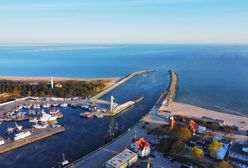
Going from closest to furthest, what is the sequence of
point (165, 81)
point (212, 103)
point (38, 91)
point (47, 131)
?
point (47, 131) < point (212, 103) < point (38, 91) < point (165, 81)

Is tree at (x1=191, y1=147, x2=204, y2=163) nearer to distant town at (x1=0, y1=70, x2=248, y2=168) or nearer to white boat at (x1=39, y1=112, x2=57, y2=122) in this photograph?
A: distant town at (x1=0, y1=70, x2=248, y2=168)

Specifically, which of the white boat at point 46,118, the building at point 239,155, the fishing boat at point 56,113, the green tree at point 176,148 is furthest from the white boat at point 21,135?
the building at point 239,155

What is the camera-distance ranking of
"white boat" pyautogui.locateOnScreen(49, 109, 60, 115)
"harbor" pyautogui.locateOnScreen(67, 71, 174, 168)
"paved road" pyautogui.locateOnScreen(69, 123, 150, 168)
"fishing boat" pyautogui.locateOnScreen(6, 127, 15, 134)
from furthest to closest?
"white boat" pyautogui.locateOnScreen(49, 109, 60, 115), "fishing boat" pyautogui.locateOnScreen(6, 127, 15, 134), "harbor" pyautogui.locateOnScreen(67, 71, 174, 168), "paved road" pyautogui.locateOnScreen(69, 123, 150, 168)

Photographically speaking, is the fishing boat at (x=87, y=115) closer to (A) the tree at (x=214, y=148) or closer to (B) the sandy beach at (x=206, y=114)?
(B) the sandy beach at (x=206, y=114)

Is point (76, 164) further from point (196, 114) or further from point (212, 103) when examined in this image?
point (212, 103)

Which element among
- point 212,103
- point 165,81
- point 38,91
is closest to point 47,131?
point 38,91

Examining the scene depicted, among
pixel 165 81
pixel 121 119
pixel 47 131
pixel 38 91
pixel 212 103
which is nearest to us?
pixel 47 131

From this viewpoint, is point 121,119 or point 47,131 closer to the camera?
point 47,131

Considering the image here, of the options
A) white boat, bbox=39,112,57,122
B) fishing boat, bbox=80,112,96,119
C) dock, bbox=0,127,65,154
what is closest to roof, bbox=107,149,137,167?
dock, bbox=0,127,65,154
